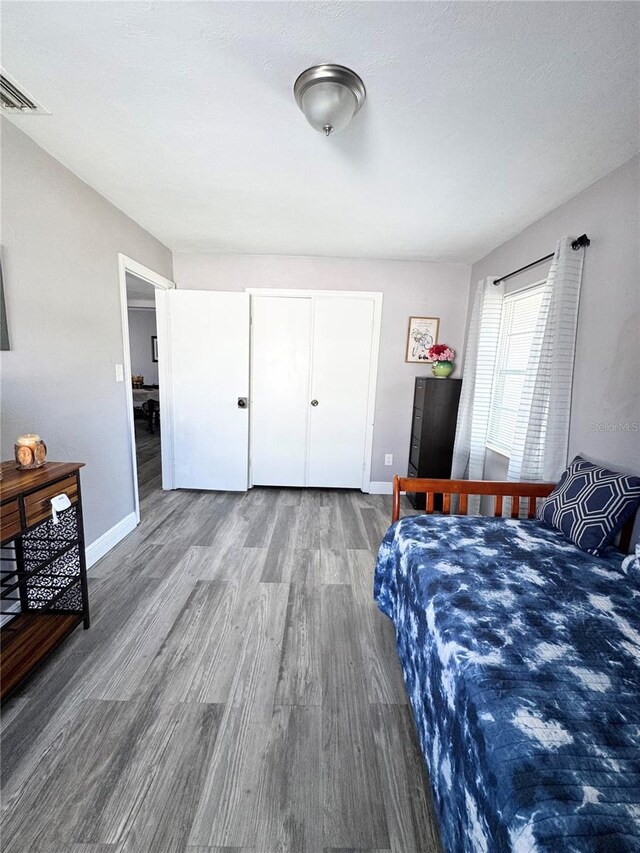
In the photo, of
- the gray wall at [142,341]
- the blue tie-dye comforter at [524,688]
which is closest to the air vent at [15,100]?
the blue tie-dye comforter at [524,688]

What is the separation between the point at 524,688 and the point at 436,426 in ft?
8.15

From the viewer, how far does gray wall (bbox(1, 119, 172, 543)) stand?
5.11ft

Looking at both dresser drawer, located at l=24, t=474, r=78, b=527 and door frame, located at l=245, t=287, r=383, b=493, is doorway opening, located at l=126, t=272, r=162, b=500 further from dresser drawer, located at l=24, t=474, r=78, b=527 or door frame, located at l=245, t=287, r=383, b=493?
dresser drawer, located at l=24, t=474, r=78, b=527

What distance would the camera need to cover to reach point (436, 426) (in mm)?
3109

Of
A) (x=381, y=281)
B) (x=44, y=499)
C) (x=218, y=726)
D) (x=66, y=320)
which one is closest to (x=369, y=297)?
(x=381, y=281)

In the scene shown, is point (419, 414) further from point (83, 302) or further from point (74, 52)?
point (74, 52)

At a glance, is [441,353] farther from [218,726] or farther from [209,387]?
[218,726]

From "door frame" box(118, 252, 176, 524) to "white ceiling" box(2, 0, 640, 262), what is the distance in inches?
19.6

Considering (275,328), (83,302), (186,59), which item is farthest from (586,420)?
(83,302)

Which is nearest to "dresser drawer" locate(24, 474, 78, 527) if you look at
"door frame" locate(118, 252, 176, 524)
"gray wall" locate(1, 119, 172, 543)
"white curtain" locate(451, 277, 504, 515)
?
"gray wall" locate(1, 119, 172, 543)

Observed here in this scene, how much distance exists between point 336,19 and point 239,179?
3.51 feet

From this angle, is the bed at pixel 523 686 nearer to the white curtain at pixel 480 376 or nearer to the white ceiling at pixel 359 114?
the white curtain at pixel 480 376

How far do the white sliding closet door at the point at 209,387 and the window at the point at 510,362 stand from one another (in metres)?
2.27

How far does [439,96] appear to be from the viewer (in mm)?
1261
